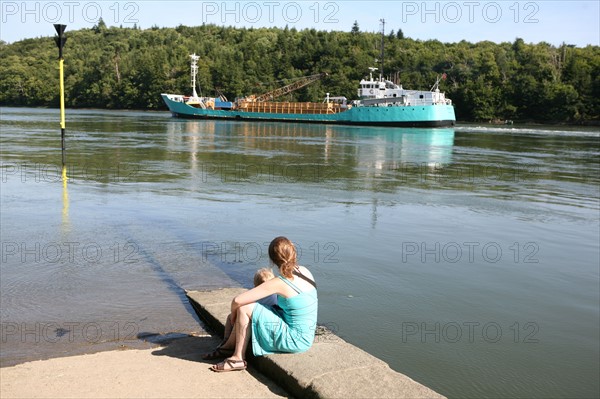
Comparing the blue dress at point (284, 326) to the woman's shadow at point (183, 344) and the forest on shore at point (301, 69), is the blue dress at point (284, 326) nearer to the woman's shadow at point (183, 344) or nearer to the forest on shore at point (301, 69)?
the woman's shadow at point (183, 344)

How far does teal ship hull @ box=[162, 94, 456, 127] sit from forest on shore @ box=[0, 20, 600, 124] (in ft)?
108

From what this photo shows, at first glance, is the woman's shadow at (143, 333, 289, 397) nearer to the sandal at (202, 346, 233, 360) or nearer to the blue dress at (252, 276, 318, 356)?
the sandal at (202, 346, 233, 360)

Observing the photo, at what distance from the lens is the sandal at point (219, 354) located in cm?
499

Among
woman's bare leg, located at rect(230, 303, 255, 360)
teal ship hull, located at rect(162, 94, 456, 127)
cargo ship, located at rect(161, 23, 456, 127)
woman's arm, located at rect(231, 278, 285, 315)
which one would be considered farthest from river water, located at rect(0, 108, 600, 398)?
cargo ship, located at rect(161, 23, 456, 127)

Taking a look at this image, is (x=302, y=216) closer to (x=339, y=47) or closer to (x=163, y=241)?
(x=163, y=241)

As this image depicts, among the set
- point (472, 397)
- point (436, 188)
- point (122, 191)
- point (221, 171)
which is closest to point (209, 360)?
point (472, 397)

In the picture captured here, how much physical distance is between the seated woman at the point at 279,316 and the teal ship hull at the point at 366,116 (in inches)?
2573

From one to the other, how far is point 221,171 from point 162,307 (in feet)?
44.9

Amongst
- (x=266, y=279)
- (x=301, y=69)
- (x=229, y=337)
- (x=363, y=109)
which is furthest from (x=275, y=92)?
(x=229, y=337)

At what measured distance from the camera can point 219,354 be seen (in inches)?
197

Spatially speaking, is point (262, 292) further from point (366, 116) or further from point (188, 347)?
point (366, 116)

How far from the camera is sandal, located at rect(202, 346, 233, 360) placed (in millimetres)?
4992

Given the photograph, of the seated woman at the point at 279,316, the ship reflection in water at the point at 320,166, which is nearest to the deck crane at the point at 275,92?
the ship reflection in water at the point at 320,166

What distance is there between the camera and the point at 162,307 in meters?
6.62
